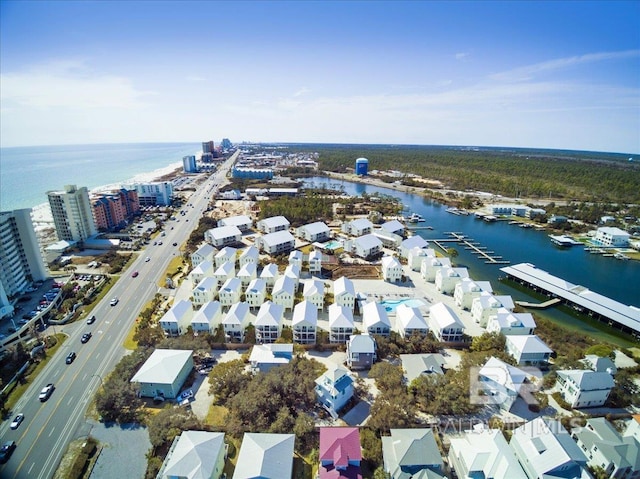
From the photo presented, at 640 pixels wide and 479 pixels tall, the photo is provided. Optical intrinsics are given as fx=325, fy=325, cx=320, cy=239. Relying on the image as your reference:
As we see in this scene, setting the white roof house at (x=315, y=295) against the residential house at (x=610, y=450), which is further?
the white roof house at (x=315, y=295)

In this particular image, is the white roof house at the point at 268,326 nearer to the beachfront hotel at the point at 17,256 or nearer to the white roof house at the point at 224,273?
the white roof house at the point at 224,273

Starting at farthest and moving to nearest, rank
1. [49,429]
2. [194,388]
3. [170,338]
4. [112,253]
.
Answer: [112,253] < [170,338] < [194,388] < [49,429]

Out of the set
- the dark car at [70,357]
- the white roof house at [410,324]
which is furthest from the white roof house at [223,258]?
the white roof house at [410,324]

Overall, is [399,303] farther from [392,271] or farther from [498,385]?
[498,385]

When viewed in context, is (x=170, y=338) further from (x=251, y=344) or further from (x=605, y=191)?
(x=605, y=191)

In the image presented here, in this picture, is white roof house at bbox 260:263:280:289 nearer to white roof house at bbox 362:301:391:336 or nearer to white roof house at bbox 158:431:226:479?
white roof house at bbox 362:301:391:336

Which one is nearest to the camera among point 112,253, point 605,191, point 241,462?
point 241,462

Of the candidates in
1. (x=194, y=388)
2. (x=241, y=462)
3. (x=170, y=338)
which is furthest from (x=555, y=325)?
(x=170, y=338)
